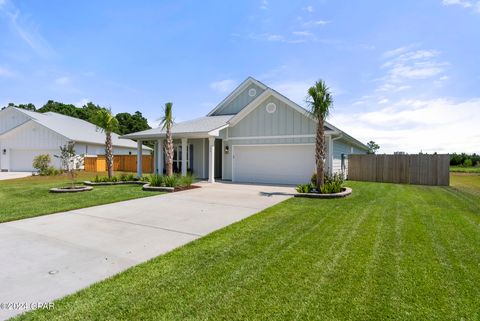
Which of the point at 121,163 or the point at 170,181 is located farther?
the point at 121,163

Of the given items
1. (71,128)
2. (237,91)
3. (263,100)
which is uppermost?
(237,91)

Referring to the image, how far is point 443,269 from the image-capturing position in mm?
3631

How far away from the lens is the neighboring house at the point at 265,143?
13539mm

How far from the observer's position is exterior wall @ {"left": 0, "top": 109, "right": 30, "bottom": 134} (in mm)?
28859

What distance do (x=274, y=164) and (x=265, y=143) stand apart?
1.31 metres

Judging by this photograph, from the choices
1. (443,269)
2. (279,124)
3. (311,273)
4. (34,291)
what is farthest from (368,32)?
(34,291)

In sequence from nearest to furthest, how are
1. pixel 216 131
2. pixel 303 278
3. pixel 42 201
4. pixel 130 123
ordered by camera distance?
pixel 303 278, pixel 42 201, pixel 216 131, pixel 130 123

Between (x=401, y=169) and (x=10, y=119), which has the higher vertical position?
(x=10, y=119)

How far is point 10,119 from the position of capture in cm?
2959

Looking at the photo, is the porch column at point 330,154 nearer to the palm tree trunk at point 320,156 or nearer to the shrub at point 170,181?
the palm tree trunk at point 320,156

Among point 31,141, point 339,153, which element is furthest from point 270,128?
point 31,141

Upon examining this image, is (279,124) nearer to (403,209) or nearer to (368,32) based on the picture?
(368,32)

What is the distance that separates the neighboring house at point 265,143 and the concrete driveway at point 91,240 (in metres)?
5.86

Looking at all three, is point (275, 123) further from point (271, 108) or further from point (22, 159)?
point (22, 159)
